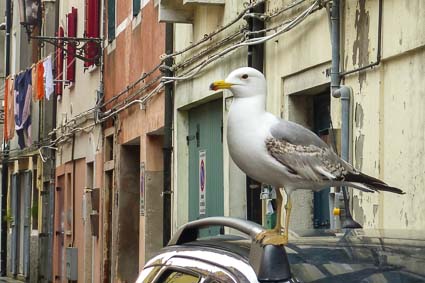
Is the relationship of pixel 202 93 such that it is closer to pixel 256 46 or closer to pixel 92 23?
pixel 256 46

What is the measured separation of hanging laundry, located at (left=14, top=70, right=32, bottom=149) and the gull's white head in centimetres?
1967

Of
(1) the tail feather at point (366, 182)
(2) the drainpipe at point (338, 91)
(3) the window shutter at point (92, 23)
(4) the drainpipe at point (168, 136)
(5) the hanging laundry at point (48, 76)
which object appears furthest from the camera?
(5) the hanging laundry at point (48, 76)

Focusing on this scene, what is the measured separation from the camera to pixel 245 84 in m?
5.23

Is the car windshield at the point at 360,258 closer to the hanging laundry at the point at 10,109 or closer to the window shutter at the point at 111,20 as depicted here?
the window shutter at the point at 111,20

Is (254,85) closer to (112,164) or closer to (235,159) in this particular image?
(235,159)

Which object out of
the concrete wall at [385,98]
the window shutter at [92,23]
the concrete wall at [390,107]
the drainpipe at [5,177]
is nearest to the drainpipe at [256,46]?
the concrete wall at [385,98]

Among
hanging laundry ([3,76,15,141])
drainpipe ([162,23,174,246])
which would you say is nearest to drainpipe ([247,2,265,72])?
drainpipe ([162,23,174,246])

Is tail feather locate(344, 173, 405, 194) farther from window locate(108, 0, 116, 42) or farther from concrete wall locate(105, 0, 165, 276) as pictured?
window locate(108, 0, 116, 42)

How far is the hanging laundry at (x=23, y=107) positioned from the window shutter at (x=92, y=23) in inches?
132

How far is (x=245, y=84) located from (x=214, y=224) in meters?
0.81

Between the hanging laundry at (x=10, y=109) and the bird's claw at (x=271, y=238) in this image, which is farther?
the hanging laundry at (x=10, y=109)

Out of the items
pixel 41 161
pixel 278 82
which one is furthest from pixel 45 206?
pixel 278 82

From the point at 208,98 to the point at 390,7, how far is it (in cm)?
566

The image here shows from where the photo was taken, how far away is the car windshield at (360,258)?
12.6 feet
